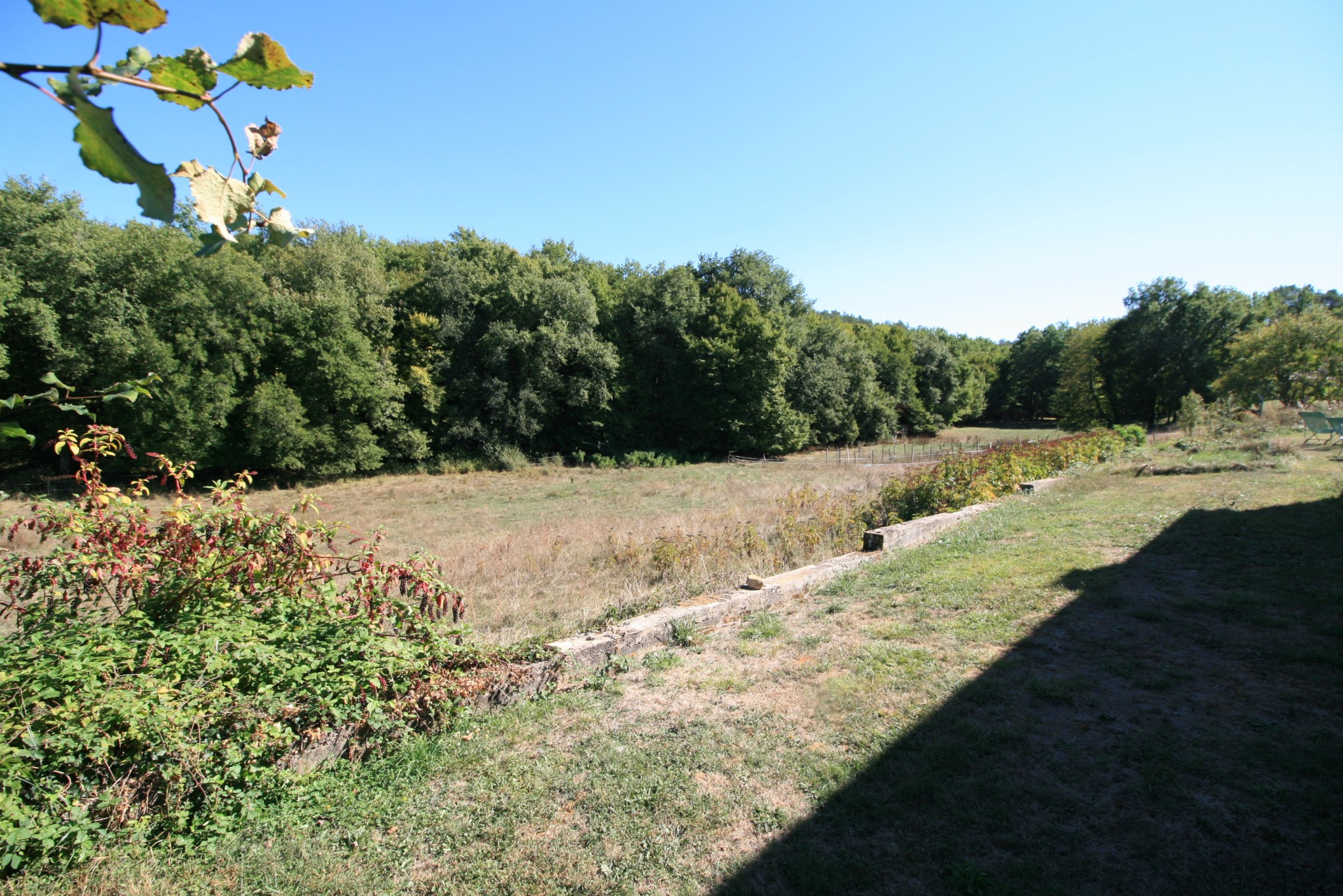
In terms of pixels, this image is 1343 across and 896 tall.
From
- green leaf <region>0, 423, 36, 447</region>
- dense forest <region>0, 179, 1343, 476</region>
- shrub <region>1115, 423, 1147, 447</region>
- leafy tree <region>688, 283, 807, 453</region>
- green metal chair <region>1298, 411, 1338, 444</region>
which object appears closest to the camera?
green leaf <region>0, 423, 36, 447</region>

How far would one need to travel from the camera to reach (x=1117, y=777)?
322 cm

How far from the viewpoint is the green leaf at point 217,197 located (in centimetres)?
107

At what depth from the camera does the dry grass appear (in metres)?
7.47

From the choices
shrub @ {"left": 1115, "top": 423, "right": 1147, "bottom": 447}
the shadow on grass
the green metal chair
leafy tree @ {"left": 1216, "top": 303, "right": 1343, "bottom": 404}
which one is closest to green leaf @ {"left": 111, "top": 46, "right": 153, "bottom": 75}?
the shadow on grass

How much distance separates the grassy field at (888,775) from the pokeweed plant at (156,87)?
279cm

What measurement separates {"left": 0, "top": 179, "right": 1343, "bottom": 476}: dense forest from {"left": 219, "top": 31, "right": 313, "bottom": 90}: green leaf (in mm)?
23075

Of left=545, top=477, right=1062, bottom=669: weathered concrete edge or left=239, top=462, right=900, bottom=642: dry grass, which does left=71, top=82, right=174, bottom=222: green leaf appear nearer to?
left=545, top=477, right=1062, bottom=669: weathered concrete edge

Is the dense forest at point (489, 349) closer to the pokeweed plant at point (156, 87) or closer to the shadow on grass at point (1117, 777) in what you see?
the pokeweed plant at point (156, 87)

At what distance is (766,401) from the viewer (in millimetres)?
36688

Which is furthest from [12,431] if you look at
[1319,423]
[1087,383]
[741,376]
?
[1087,383]

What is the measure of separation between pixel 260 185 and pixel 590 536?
35.1 feet

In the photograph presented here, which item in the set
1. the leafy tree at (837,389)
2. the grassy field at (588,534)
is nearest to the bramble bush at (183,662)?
the grassy field at (588,534)

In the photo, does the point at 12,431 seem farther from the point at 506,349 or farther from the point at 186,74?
the point at 506,349

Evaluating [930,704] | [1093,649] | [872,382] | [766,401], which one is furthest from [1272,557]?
[872,382]
